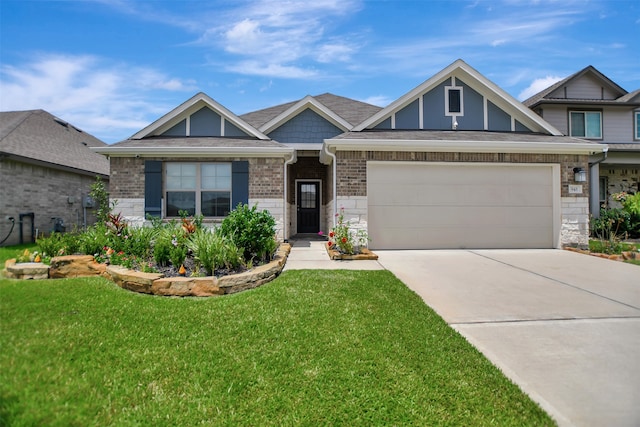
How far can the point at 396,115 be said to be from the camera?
31.7 ft

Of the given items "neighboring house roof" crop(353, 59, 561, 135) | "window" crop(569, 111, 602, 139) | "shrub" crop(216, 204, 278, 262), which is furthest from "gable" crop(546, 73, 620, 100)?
"shrub" crop(216, 204, 278, 262)

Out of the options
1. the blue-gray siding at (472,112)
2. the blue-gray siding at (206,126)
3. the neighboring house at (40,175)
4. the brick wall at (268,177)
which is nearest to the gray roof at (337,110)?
the blue-gray siding at (206,126)

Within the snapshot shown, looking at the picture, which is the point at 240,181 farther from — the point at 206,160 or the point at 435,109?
the point at 435,109

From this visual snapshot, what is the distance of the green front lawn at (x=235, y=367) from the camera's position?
1503 mm

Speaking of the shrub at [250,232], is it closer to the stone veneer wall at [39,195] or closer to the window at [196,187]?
the window at [196,187]

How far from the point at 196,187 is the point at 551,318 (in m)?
8.54

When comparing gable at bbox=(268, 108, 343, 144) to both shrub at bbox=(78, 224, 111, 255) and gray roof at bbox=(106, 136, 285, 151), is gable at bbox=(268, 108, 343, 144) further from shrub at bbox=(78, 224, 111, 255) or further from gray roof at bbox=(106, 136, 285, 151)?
shrub at bbox=(78, 224, 111, 255)

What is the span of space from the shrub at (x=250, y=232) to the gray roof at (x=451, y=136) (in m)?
3.67

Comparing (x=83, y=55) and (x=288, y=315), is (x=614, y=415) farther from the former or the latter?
(x=83, y=55)

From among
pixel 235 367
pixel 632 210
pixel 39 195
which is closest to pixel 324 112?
pixel 39 195

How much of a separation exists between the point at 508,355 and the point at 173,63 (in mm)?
4208

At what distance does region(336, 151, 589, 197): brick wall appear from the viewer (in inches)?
336

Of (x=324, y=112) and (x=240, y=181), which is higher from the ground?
(x=324, y=112)

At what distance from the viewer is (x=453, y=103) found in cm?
983
